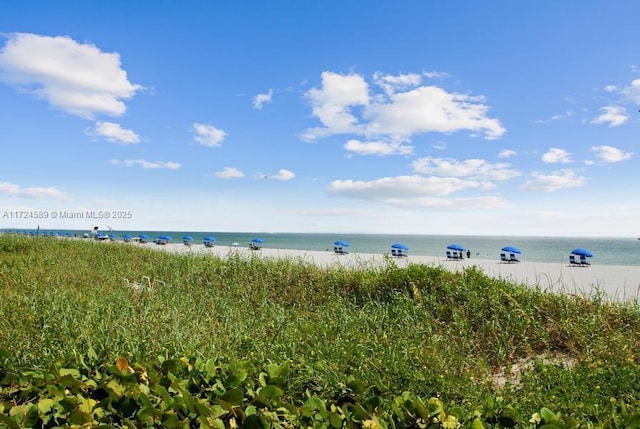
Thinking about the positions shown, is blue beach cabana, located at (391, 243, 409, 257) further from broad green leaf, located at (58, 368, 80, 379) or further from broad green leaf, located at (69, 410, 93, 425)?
broad green leaf, located at (69, 410, 93, 425)

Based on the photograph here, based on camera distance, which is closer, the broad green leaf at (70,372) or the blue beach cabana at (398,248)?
the broad green leaf at (70,372)

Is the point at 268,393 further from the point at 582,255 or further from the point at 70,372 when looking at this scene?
the point at 582,255

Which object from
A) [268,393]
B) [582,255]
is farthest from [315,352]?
[582,255]

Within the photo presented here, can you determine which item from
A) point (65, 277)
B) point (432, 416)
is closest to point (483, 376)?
point (432, 416)

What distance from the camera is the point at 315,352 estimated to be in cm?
411

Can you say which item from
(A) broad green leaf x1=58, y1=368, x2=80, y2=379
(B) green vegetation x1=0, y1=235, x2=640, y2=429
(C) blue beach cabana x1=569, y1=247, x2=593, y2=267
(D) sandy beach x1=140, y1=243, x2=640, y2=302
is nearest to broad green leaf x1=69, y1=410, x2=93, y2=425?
(B) green vegetation x1=0, y1=235, x2=640, y2=429

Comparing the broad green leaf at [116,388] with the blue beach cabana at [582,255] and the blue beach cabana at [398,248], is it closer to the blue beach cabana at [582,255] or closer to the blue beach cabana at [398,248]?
the blue beach cabana at [582,255]

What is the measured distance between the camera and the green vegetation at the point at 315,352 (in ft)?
7.95

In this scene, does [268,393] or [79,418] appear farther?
[268,393]

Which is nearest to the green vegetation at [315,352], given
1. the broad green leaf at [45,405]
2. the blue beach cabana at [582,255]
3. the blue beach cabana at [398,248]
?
the broad green leaf at [45,405]

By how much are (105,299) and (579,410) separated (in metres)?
5.20

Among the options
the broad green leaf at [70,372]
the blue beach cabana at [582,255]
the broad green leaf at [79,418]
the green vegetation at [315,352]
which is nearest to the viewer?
the broad green leaf at [79,418]

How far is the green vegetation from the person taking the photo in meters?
2.42

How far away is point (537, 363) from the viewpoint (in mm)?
4207
